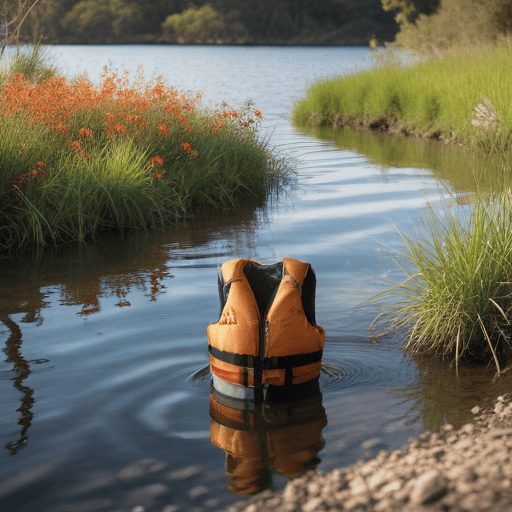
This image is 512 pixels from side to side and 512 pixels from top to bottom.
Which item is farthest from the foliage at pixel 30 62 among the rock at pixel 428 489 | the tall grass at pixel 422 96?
the rock at pixel 428 489

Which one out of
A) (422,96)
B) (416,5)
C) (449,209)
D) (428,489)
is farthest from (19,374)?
(416,5)

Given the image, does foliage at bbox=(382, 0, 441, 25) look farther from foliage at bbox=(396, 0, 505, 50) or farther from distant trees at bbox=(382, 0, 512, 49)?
foliage at bbox=(396, 0, 505, 50)

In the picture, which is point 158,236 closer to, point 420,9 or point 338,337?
point 338,337

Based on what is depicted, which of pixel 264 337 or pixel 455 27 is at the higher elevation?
pixel 455 27

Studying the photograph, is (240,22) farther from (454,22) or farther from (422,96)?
(422,96)

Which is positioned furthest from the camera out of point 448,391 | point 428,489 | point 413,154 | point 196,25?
point 196,25

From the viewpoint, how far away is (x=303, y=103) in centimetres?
2206

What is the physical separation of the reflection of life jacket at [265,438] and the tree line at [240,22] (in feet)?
296

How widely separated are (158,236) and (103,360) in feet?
12.7

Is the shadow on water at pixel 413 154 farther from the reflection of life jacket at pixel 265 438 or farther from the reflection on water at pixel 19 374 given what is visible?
the reflection on water at pixel 19 374

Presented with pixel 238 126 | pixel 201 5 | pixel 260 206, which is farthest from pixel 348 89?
pixel 201 5

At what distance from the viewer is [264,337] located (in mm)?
4016

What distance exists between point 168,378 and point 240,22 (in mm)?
98719

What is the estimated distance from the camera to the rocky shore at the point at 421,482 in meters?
2.67
